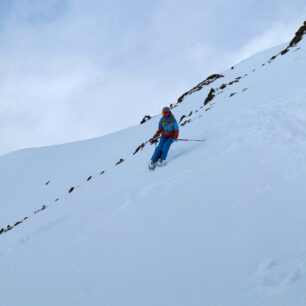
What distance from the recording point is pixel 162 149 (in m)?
14.0

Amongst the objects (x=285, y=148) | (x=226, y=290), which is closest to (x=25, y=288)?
(x=226, y=290)

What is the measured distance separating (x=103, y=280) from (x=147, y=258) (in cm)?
74

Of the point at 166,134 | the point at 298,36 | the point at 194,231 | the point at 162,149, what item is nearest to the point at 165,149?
the point at 162,149

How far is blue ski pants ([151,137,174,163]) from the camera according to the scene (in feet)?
45.5

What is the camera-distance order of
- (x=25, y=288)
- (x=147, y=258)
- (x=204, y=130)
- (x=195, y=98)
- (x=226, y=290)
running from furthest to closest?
(x=195, y=98) < (x=204, y=130) < (x=25, y=288) < (x=147, y=258) < (x=226, y=290)

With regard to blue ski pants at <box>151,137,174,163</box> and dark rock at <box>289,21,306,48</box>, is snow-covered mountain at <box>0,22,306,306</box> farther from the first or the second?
dark rock at <box>289,21,306,48</box>

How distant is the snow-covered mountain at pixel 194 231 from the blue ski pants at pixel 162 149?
38 centimetres

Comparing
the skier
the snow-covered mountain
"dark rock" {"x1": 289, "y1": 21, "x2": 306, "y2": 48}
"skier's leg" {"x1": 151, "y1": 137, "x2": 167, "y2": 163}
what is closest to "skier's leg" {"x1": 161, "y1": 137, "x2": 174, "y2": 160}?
the skier

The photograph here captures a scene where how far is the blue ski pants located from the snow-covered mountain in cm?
38

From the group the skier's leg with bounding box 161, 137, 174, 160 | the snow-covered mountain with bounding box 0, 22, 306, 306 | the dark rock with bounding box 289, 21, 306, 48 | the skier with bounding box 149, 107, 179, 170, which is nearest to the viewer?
the snow-covered mountain with bounding box 0, 22, 306, 306

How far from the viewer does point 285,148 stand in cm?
1016

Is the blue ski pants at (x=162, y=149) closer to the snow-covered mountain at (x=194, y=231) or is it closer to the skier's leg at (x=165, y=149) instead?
the skier's leg at (x=165, y=149)

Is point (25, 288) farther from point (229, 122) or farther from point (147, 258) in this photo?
point (229, 122)

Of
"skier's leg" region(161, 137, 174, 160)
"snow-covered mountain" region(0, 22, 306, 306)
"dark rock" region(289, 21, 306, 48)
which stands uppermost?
"dark rock" region(289, 21, 306, 48)
